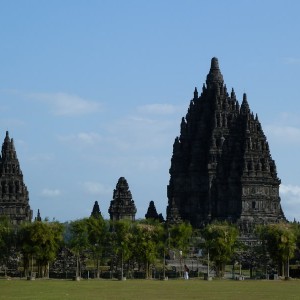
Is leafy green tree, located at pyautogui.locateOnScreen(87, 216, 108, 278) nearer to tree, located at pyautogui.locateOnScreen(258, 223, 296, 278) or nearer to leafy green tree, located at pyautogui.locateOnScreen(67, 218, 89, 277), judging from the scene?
leafy green tree, located at pyautogui.locateOnScreen(67, 218, 89, 277)

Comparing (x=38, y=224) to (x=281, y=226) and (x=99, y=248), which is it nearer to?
(x=99, y=248)

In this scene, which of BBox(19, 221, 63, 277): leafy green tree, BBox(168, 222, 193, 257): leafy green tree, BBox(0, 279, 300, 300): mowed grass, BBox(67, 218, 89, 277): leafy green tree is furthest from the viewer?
BBox(168, 222, 193, 257): leafy green tree

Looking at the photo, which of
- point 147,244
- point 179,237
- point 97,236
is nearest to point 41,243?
point 97,236

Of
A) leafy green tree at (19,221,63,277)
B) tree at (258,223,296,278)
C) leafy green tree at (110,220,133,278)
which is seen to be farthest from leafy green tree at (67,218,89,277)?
tree at (258,223,296,278)

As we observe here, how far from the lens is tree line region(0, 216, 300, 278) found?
406 ft

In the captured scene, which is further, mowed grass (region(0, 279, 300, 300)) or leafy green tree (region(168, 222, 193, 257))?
leafy green tree (region(168, 222, 193, 257))

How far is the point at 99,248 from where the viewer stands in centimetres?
13150

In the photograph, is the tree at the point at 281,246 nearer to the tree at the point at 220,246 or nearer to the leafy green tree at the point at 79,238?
the tree at the point at 220,246

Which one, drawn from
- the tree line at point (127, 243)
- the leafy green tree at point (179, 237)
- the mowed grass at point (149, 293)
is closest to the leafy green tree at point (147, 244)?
the tree line at point (127, 243)

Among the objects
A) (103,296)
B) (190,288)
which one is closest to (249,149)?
(190,288)

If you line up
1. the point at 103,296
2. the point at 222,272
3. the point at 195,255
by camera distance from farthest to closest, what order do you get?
the point at 195,255
the point at 222,272
the point at 103,296

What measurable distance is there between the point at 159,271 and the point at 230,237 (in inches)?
402

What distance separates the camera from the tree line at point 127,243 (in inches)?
4872

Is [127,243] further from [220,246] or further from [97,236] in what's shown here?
[220,246]
